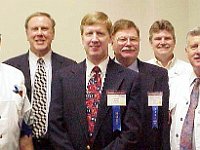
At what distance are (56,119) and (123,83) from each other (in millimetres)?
462

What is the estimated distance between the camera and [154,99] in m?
2.61

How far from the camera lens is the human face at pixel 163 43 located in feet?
10.3

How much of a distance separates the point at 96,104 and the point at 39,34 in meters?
0.81

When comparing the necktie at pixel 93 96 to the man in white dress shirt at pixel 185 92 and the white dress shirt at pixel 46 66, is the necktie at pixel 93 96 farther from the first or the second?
the man in white dress shirt at pixel 185 92

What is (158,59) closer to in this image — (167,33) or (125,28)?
(167,33)

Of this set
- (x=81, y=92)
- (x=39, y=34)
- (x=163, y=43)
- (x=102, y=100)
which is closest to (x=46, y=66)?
(x=39, y=34)

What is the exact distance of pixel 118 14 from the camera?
4297mm

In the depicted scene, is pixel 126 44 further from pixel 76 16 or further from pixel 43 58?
pixel 76 16

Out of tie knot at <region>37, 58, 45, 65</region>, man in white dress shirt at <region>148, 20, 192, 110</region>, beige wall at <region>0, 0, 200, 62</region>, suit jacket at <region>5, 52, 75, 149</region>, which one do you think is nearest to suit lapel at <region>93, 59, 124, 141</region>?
suit jacket at <region>5, 52, 75, 149</region>

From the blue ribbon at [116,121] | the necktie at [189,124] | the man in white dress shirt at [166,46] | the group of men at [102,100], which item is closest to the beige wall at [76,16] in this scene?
the man in white dress shirt at [166,46]

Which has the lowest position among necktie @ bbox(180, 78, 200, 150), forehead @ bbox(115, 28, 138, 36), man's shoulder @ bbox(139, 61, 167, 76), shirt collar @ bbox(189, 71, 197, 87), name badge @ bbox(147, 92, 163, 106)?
necktie @ bbox(180, 78, 200, 150)

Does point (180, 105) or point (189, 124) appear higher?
point (180, 105)

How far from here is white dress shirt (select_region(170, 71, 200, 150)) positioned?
2.52 m

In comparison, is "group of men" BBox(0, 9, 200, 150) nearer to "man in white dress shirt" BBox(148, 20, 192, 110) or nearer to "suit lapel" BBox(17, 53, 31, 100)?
"suit lapel" BBox(17, 53, 31, 100)
